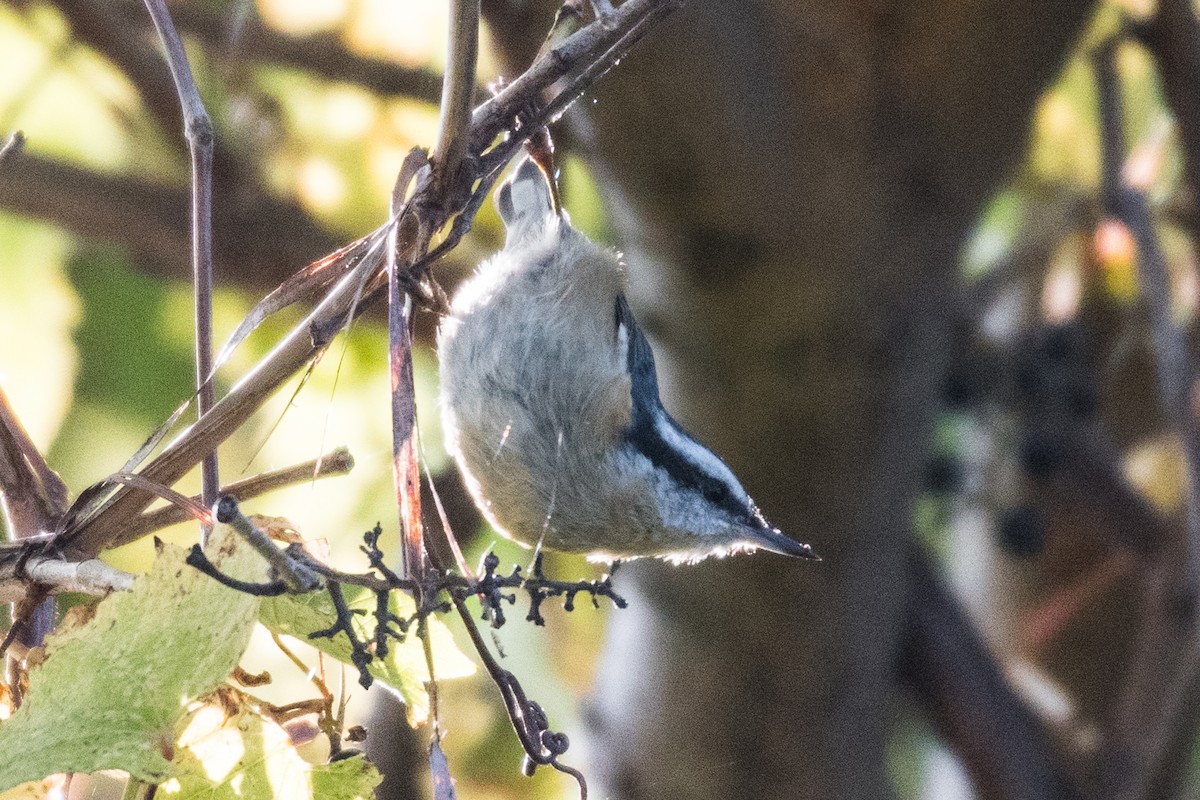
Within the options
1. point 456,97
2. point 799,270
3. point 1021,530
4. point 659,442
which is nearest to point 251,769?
point 456,97

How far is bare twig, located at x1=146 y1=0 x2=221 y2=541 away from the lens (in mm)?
743

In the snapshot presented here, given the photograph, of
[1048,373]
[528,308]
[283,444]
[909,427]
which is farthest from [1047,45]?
[283,444]

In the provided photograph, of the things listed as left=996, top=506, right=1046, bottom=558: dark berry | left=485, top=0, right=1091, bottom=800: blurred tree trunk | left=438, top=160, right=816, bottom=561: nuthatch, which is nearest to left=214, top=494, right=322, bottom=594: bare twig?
left=438, top=160, right=816, bottom=561: nuthatch

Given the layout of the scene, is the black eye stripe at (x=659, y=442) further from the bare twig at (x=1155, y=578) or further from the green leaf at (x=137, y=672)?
the bare twig at (x=1155, y=578)

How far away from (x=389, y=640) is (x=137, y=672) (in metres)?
0.15

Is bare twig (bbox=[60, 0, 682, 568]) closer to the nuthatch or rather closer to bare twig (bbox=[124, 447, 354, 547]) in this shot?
bare twig (bbox=[124, 447, 354, 547])

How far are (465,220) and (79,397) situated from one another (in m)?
1.31

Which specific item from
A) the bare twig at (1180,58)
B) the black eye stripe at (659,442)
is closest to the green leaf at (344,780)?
the black eye stripe at (659,442)

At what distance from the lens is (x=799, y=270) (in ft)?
6.02

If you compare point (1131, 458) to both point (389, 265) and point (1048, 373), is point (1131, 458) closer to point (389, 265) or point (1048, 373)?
point (1048, 373)

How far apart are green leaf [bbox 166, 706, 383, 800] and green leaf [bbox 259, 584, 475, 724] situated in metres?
0.05

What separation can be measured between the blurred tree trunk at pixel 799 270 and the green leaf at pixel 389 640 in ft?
3.67

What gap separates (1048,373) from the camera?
8.60 ft

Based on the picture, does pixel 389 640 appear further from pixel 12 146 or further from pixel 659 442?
pixel 659 442
